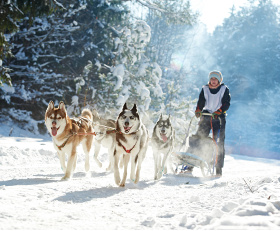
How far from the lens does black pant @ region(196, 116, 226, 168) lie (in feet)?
23.6

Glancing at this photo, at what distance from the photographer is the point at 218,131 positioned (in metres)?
7.24

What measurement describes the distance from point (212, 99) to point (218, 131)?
804 mm

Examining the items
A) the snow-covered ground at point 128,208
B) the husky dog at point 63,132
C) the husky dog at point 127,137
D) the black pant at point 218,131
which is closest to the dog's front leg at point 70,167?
the husky dog at point 63,132

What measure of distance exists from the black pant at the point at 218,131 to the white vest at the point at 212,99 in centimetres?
26

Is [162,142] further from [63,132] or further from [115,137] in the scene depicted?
[63,132]

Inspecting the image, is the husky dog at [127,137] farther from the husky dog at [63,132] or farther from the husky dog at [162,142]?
the husky dog at [162,142]

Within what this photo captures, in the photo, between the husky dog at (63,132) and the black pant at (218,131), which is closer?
the husky dog at (63,132)

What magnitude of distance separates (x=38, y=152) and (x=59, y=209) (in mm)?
5851

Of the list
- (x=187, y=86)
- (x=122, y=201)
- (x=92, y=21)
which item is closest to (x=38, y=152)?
(x=122, y=201)

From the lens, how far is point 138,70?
1786cm

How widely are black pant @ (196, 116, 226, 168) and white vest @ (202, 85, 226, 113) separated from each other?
0.85ft

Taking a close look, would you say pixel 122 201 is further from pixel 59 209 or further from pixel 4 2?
pixel 4 2

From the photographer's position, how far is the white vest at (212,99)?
24.0 feet

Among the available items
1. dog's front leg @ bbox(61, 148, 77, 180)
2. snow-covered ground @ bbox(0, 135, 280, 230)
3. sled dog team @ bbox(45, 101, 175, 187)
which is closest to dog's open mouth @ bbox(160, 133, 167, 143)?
sled dog team @ bbox(45, 101, 175, 187)
